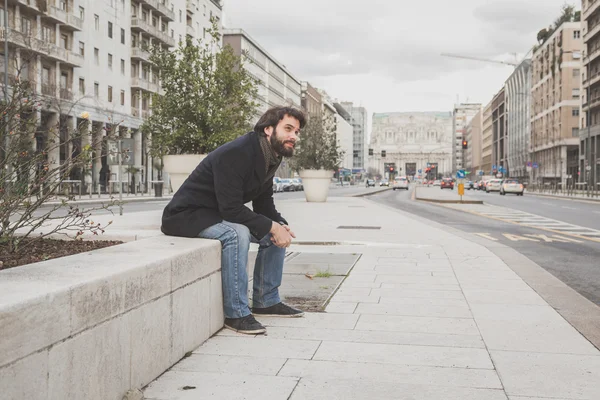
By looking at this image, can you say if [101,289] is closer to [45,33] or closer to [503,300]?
[503,300]

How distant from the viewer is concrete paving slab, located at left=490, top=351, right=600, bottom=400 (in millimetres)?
3164

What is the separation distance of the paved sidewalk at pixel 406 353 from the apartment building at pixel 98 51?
29046 mm

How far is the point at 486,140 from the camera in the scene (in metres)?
166

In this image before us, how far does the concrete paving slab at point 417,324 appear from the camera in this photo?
4.48 metres

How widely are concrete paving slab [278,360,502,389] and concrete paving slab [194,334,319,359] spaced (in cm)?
20

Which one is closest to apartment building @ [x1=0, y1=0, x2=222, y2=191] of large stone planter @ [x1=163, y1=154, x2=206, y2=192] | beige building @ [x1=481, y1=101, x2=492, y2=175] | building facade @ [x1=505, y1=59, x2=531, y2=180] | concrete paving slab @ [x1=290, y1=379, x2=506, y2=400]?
large stone planter @ [x1=163, y1=154, x2=206, y2=192]

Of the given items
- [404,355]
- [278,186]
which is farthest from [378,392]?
[278,186]

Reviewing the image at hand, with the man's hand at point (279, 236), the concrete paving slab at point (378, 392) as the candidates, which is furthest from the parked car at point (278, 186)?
the concrete paving slab at point (378, 392)

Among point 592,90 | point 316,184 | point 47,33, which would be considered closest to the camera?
point 316,184

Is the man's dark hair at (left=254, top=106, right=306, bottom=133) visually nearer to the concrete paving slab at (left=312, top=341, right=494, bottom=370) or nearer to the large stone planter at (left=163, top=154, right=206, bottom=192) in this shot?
the concrete paving slab at (left=312, top=341, right=494, bottom=370)

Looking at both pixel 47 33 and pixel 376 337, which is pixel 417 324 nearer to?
pixel 376 337

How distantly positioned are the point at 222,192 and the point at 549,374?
7.22 feet

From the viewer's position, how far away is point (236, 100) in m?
12.8

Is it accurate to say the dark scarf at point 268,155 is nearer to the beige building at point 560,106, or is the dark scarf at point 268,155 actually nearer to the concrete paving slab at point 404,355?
the concrete paving slab at point 404,355
